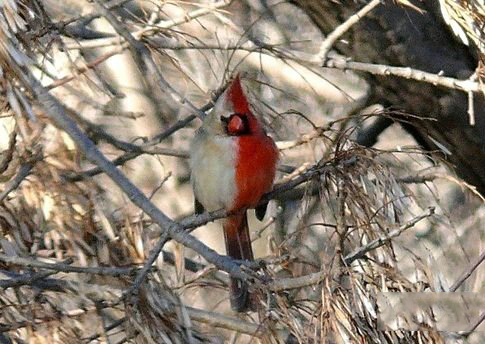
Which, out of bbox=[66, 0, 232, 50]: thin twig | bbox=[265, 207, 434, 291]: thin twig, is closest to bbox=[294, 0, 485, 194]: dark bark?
bbox=[66, 0, 232, 50]: thin twig

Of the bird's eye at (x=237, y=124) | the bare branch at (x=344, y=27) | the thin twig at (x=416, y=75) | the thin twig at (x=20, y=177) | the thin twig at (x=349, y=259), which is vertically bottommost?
the thin twig at (x=349, y=259)

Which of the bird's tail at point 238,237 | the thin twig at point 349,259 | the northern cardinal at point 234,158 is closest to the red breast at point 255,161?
the northern cardinal at point 234,158

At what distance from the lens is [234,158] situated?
2.79 meters

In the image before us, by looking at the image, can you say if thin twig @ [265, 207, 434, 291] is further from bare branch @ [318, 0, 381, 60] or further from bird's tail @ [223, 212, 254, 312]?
bare branch @ [318, 0, 381, 60]

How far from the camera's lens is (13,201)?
260 centimetres

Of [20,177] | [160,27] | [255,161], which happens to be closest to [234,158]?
[255,161]

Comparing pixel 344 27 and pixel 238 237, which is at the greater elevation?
pixel 344 27

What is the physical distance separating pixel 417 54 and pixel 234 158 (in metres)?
1.15

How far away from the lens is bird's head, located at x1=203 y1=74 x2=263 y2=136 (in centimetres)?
266

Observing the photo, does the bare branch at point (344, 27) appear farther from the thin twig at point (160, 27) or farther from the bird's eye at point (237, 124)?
the bird's eye at point (237, 124)

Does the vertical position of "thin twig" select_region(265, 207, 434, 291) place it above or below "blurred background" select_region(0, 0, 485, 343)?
below

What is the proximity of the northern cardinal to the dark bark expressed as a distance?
3.16 feet

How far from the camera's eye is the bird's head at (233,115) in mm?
2658

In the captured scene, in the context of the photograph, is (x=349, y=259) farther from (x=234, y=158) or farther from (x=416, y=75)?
(x=416, y=75)
